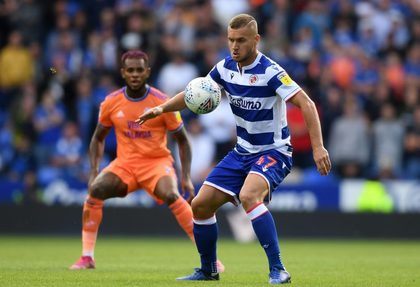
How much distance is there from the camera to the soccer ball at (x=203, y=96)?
9.02 m

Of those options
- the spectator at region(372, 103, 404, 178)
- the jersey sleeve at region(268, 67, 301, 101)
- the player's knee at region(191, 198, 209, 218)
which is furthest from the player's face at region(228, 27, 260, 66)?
the spectator at region(372, 103, 404, 178)

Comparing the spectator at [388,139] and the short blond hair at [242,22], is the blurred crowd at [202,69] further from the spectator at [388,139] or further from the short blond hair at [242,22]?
the short blond hair at [242,22]

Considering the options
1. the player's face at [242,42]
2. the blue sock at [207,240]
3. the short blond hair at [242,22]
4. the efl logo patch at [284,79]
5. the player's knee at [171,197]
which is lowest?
the blue sock at [207,240]

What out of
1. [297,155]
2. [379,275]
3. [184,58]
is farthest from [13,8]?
[379,275]

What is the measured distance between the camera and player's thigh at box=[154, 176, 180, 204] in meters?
11.1

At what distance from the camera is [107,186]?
11.1 metres

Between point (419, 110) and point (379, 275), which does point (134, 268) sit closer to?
point (379, 275)

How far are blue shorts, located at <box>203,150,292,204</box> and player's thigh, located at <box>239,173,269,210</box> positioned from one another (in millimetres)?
131

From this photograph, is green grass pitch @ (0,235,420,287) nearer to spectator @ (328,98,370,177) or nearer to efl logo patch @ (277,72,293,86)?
spectator @ (328,98,370,177)

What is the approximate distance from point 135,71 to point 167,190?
57.0 inches

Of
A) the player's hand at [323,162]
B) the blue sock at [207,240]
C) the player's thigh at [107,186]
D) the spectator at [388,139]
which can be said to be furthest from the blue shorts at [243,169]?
the spectator at [388,139]

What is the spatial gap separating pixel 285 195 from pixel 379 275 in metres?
8.18

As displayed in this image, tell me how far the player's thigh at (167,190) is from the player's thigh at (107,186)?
1.30ft

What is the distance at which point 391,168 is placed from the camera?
1869 cm
